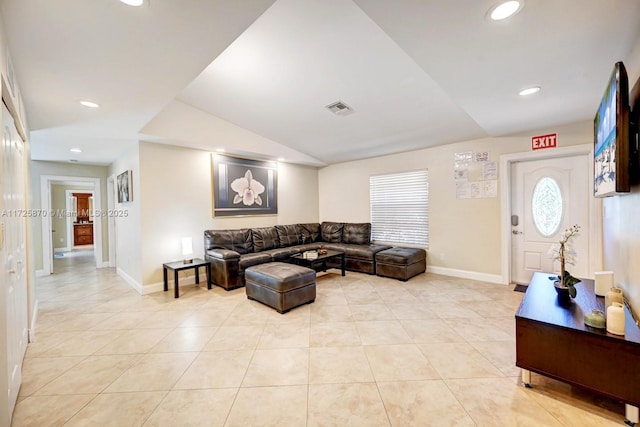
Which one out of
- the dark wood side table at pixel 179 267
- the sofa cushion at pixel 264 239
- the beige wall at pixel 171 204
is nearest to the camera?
the dark wood side table at pixel 179 267

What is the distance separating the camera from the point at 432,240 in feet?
16.2

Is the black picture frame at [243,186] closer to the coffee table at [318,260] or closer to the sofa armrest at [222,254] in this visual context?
the sofa armrest at [222,254]

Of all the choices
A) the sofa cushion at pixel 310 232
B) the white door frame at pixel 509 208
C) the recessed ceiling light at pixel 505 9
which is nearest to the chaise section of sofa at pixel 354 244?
the sofa cushion at pixel 310 232

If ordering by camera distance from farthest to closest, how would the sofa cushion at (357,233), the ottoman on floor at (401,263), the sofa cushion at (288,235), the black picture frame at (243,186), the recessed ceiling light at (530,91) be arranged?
the sofa cushion at (357,233), the sofa cushion at (288,235), the black picture frame at (243,186), the ottoman on floor at (401,263), the recessed ceiling light at (530,91)

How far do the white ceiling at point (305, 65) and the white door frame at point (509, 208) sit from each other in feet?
1.31

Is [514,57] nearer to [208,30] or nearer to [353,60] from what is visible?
[353,60]

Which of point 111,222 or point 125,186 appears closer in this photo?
point 125,186

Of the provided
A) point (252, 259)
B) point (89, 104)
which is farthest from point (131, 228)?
point (89, 104)

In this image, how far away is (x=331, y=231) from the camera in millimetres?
6090

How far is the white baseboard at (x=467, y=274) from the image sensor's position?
4.20 meters

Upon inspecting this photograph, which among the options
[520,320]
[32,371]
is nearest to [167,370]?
[32,371]

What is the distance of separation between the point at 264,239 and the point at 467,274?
369 centimetres

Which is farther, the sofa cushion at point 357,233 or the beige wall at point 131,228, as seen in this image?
the sofa cushion at point 357,233

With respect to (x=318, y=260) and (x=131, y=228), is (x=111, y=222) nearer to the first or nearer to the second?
(x=131, y=228)
